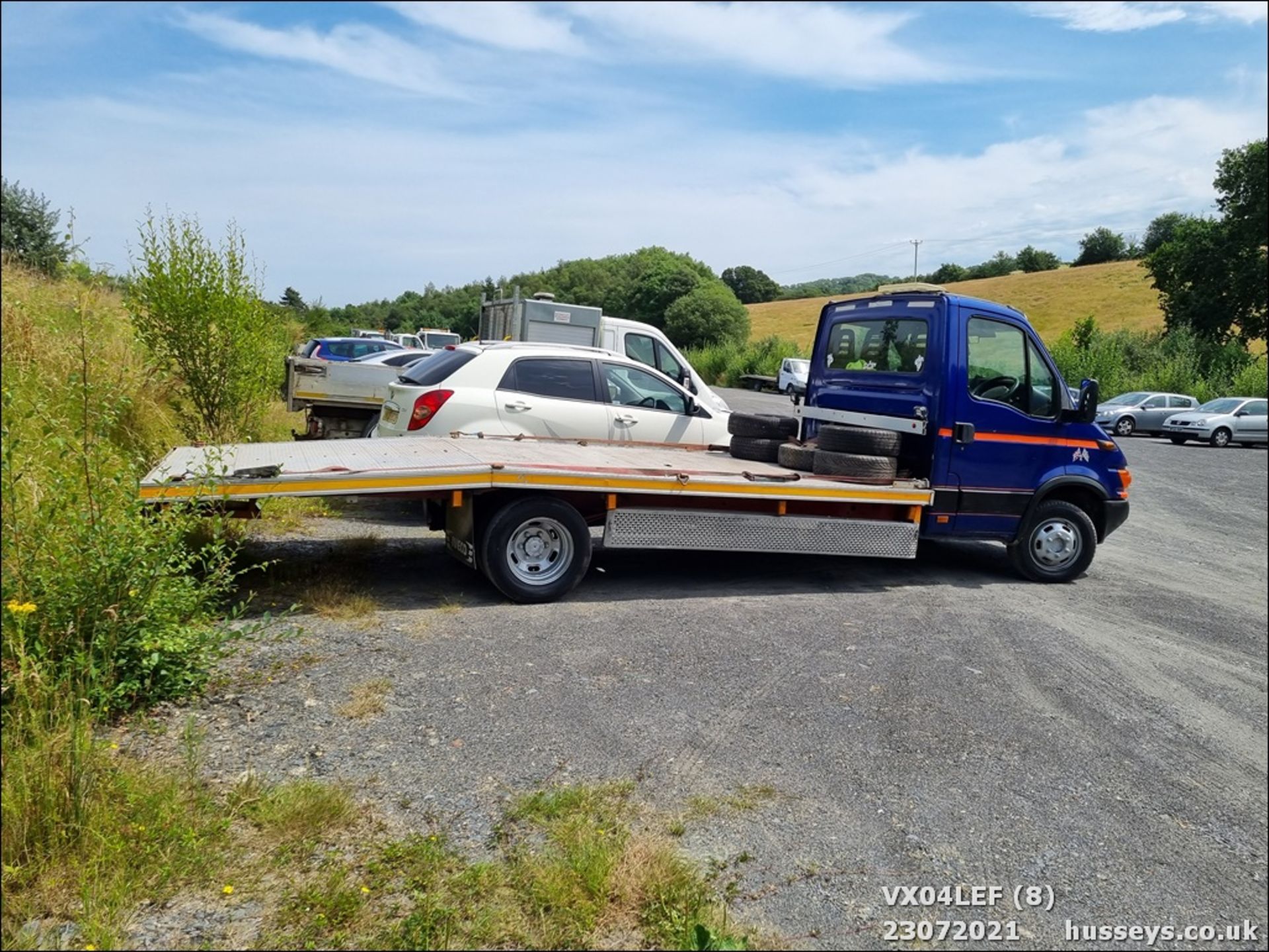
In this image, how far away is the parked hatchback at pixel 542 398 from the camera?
28.6 ft

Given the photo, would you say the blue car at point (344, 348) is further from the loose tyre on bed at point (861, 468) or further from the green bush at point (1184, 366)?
the green bush at point (1184, 366)

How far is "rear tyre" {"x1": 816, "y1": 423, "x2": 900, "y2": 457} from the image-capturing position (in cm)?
777

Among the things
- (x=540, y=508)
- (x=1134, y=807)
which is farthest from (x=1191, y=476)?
(x=1134, y=807)

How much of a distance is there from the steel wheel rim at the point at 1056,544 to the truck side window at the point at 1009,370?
1009mm

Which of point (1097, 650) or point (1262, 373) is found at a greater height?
point (1262, 373)

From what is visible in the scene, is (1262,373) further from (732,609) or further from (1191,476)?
(732,609)

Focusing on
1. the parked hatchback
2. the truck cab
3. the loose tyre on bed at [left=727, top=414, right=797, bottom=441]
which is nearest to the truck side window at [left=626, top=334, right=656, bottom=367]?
the parked hatchback

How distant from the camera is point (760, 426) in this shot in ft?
28.9

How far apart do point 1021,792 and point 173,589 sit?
3.95 m

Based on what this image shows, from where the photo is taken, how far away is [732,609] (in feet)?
22.7

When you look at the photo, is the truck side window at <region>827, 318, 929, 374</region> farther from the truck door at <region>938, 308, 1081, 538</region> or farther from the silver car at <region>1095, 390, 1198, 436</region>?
the silver car at <region>1095, 390, 1198, 436</region>

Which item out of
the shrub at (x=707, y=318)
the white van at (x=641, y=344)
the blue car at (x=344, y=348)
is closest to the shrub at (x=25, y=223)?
the blue car at (x=344, y=348)

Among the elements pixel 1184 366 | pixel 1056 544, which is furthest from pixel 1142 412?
pixel 1056 544

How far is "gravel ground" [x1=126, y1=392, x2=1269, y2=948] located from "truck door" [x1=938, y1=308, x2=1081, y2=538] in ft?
2.54
